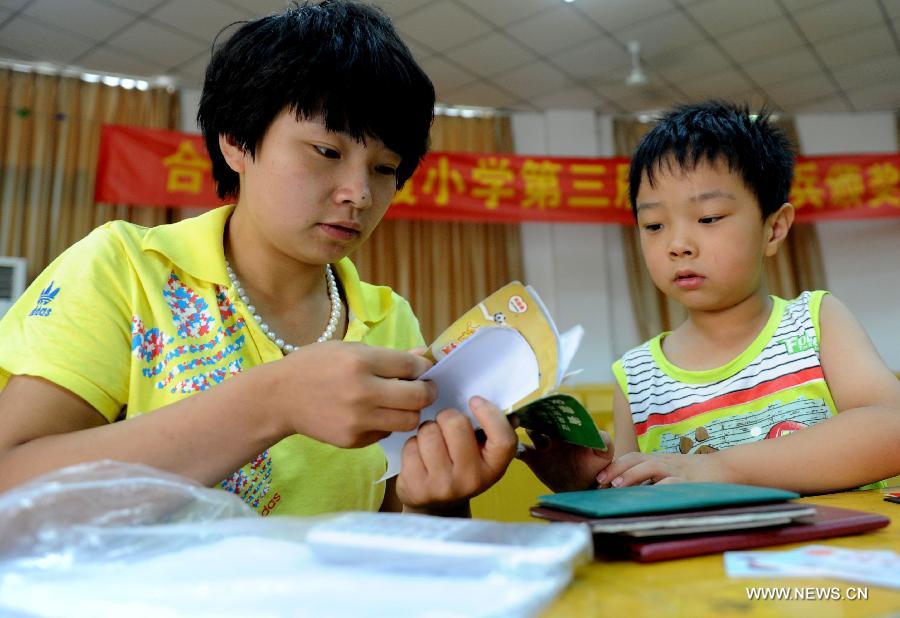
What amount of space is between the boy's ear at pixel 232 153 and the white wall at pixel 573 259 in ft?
12.3

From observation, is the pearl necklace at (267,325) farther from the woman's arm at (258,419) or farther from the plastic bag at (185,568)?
the plastic bag at (185,568)

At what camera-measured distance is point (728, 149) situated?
3.79 ft

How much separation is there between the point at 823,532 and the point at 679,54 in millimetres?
3977

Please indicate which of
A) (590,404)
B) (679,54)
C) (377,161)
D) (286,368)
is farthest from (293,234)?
(679,54)

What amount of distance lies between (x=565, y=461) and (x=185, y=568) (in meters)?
0.51

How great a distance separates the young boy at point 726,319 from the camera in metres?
1.07

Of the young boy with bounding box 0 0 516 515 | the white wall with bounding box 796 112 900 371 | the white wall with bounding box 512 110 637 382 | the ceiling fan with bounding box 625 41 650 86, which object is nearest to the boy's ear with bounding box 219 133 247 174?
the young boy with bounding box 0 0 516 515

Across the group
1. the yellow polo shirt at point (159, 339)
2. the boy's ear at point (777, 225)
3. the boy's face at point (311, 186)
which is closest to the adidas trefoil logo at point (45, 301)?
the yellow polo shirt at point (159, 339)

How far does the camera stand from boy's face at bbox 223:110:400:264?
0.85 m

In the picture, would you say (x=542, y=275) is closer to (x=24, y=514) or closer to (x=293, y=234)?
(x=293, y=234)

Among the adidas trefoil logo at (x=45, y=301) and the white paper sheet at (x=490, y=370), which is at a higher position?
the adidas trefoil logo at (x=45, y=301)

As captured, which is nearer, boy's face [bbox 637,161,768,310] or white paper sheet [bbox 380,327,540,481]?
white paper sheet [bbox 380,327,540,481]

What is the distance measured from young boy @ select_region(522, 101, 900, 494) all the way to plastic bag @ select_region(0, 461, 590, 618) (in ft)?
2.42

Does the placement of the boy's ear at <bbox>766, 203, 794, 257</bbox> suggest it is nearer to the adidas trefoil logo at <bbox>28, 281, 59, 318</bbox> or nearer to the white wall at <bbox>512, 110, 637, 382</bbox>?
the adidas trefoil logo at <bbox>28, 281, 59, 318</bbox>
